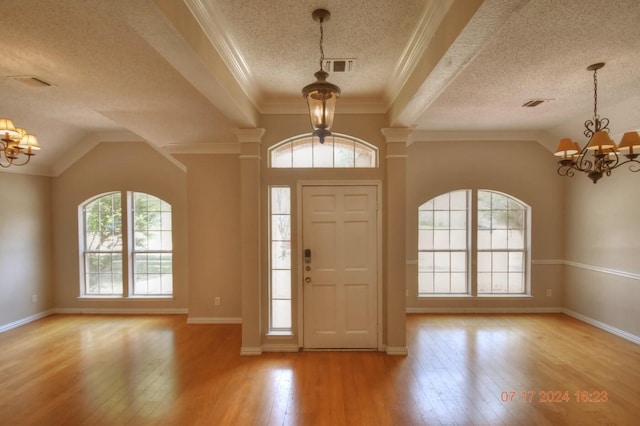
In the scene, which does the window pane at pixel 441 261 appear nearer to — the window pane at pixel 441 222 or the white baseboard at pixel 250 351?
the window pane at pixel 441 222

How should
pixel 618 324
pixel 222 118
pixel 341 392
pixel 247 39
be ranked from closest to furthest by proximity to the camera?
pixel 247 39
pixel 341 392
pixel 222 118
pixel 618 324

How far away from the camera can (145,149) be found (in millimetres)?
5094

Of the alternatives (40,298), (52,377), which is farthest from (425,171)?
(40,298)

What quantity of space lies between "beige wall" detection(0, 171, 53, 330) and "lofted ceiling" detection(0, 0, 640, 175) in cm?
120

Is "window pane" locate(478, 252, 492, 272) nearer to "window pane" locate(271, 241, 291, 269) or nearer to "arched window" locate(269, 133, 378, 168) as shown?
"arched window" locate(269, 133, 378, 168)

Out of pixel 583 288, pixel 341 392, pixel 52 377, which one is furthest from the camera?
pixel 583 288

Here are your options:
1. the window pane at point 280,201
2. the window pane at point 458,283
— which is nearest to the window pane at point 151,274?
the window pane at point 280,201

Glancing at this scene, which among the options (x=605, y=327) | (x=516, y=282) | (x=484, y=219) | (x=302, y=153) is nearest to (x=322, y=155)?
(x=302, y=153)

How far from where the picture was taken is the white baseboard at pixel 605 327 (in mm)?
3930

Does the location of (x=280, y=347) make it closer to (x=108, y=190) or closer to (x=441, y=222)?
(x=441, y=222)

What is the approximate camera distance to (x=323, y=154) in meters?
3.76

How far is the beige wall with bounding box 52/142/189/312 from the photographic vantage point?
5055 mm

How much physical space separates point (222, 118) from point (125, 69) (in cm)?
125

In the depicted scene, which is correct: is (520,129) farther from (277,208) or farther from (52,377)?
(52,377)
